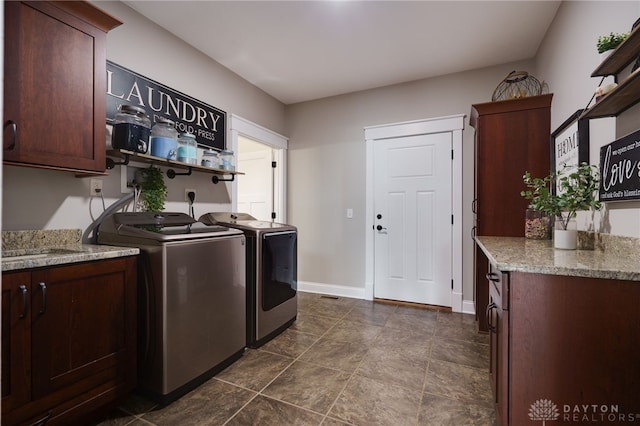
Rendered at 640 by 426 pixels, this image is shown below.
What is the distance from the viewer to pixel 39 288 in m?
1.41

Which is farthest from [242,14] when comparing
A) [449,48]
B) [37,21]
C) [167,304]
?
[167,304]

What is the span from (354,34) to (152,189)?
2086mm

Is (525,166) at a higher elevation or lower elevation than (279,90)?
lower

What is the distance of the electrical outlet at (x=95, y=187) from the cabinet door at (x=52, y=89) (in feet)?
1.04

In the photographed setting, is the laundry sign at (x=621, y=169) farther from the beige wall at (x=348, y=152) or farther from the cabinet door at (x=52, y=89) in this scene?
the cabinet door at (x=52, y=89)

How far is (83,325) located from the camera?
→ 1.55m

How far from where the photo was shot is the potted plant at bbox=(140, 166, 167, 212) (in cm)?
231

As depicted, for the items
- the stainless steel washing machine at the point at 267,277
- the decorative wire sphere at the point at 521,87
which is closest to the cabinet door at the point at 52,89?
the stainless steel washing machine at the point at 267,277

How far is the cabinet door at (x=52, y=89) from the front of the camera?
1.49m

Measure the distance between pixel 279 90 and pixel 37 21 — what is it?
2.46 meters

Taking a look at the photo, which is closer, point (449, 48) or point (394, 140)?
point (449, 48)

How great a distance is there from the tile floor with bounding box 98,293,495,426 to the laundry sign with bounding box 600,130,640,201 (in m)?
1.30

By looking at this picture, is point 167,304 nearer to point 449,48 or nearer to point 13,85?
point 13,85

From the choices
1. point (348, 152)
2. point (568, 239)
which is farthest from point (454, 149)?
point (568, 239)
